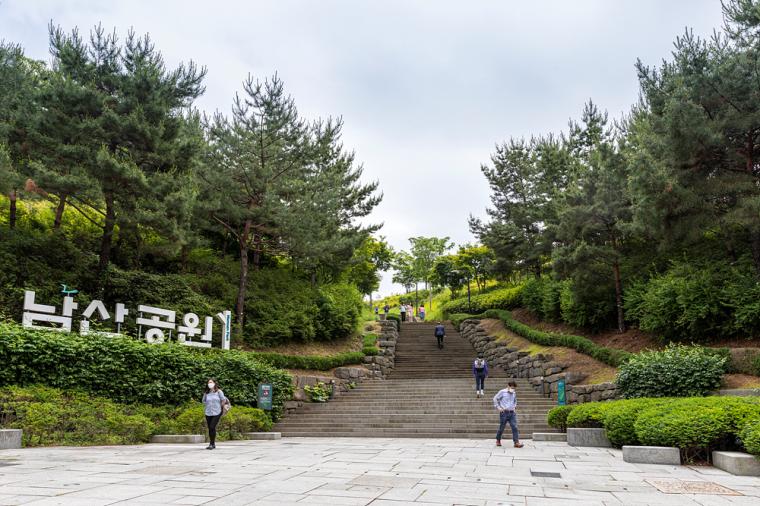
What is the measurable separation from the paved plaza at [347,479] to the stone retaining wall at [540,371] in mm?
6156

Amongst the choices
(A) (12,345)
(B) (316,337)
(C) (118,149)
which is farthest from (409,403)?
(C) (118,149)

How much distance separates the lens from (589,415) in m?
12.0

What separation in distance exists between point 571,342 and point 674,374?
6.83 meters

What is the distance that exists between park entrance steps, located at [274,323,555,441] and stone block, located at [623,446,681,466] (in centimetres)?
554

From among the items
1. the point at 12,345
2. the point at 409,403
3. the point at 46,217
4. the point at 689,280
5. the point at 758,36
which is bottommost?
the point at 409,403

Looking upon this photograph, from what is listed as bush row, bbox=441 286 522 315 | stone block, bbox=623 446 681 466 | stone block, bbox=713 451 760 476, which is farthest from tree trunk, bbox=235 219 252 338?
stone block, bbox=713 451 760 476

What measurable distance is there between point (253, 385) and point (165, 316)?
4.36 meters

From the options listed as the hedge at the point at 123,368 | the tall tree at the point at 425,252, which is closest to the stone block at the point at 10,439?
the hedge at the point at 123,368

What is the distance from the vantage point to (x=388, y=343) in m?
25.2

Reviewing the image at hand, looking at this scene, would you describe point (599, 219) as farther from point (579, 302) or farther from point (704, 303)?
point (704, 303)

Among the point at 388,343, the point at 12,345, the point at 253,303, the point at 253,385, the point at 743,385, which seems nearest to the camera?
the point at 12,345

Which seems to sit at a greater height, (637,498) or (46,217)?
(46,217)

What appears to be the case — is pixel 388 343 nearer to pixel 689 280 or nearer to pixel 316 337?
pixel 316 337

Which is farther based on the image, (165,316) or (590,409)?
(165,316)
